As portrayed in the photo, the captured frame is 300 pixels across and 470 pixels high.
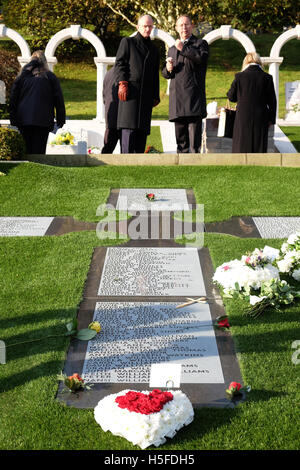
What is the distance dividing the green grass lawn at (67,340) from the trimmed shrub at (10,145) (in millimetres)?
876

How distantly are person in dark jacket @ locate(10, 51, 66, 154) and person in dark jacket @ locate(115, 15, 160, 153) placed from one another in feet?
3.32

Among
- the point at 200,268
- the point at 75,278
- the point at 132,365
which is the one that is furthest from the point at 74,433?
the point at 200,268

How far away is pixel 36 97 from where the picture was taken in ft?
32.4

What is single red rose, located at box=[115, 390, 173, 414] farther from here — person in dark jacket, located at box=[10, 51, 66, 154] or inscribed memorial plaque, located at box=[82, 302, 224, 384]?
person in dark jacket, located at box=[10, 51, 66, 154]

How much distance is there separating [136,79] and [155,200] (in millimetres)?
2201

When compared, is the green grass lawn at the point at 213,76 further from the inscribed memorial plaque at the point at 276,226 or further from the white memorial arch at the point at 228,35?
the inscribed memorial plaque at the point at 276,226

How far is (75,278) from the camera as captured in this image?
5.82 metres

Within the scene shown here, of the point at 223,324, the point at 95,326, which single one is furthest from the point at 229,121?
the point at 95,326

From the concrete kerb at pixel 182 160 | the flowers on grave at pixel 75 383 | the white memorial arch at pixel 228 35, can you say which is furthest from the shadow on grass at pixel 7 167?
the white memorial arch at pixel 228 35

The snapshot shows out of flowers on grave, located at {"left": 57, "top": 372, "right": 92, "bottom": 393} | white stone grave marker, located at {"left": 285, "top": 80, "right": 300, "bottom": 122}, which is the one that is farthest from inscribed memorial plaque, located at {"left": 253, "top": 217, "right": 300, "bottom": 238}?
white stone grave marker, located at {"left": 285, "top": 80, "right": 300, "bottom": 122}

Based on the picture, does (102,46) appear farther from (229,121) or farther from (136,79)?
(136,79)

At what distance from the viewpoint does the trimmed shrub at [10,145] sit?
Answer: 977 cm

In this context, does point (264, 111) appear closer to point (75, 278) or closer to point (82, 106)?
point (75, 278)
